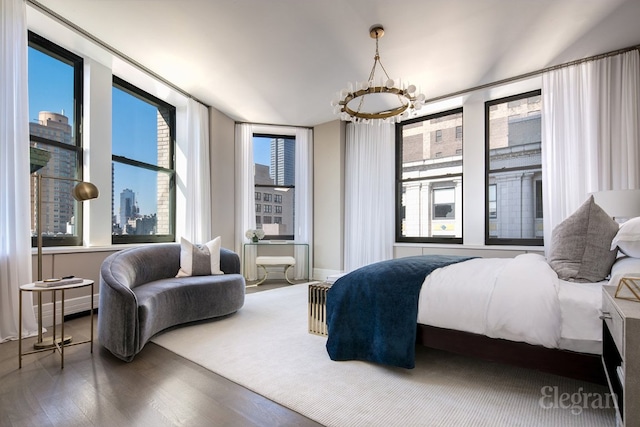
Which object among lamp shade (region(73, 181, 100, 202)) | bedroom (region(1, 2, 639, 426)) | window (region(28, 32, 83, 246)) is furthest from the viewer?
window (region(28, 32, 83, 246))

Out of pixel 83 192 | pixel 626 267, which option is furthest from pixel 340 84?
pixel 626 267

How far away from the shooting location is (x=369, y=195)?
5.45m

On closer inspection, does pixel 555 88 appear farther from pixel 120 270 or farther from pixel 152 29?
pixel 120 270

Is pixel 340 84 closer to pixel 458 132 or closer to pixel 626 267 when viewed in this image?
pixel 458 132

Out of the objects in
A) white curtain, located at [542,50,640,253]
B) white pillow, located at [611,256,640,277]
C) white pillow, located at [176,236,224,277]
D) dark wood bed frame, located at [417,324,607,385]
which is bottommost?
dark wood bed frame, located at [417,324,607,385]

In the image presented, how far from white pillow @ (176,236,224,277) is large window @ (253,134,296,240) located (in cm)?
241

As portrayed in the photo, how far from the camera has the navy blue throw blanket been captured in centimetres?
193

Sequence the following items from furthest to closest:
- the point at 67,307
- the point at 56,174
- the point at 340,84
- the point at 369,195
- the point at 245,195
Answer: the point at 245,195 → the point at 369,195 → the point at 340,84 → the point at 56,174 → the point at 67,307

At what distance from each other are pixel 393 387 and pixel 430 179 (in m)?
4.01

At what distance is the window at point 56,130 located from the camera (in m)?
3.26

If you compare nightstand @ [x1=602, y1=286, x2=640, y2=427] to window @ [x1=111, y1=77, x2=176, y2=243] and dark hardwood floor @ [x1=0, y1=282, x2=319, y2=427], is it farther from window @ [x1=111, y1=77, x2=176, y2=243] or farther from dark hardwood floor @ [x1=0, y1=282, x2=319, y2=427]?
window @ [x1=111, y1=77, x2=176, y2=243]

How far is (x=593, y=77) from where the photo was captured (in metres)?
3.58

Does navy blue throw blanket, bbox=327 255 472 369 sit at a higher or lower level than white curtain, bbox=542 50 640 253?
lower

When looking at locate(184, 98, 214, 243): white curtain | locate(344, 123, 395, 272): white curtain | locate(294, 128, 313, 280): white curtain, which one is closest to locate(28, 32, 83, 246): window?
locate(184, 98, 214, 243): white curtain
